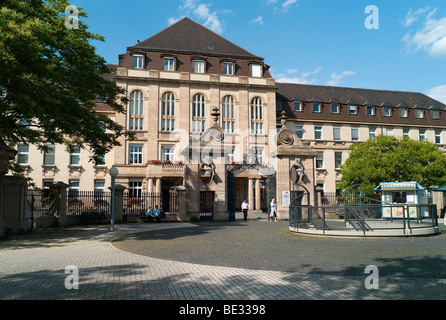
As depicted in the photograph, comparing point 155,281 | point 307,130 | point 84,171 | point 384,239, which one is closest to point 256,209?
point 307,130

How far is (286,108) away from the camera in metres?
45.6

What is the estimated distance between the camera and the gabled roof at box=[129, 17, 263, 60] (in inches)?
1612

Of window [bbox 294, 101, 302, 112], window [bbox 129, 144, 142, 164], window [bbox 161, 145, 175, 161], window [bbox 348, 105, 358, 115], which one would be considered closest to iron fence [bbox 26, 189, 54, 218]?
window [bbox 129, 144, 142, 164]

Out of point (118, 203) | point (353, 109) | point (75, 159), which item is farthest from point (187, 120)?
point (353, 109)

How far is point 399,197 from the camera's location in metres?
23.5

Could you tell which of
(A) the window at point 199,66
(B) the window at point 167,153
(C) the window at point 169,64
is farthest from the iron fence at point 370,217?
(C) the window at point 169,64

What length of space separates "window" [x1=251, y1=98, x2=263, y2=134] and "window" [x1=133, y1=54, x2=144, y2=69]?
14.3 m

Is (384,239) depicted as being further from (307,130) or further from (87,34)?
(307,130)

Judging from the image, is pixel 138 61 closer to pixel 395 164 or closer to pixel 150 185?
pixel 150 185

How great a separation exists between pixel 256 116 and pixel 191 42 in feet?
43.2

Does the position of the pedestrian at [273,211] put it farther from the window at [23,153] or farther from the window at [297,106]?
the window at [23,153]
